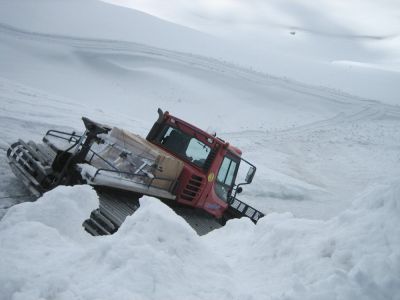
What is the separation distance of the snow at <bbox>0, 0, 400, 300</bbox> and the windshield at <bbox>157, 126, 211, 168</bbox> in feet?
7.99

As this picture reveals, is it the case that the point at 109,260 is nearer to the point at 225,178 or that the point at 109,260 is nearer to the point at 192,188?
the point at 192,188

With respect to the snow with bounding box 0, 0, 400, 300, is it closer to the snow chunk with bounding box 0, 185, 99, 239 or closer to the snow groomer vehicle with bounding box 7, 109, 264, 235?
the snow chunk with bounding box 0, 185, 99, 239

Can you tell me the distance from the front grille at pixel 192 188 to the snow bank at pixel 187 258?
3757 mm

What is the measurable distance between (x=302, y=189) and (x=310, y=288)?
12412mm

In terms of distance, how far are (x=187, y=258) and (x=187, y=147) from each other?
497 cm

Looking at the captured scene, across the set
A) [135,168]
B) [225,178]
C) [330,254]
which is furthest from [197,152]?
[330,254]

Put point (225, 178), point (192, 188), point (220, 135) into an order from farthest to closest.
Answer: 1. point (220, 135)
2. point (225, 178)
3. point (192, 188)

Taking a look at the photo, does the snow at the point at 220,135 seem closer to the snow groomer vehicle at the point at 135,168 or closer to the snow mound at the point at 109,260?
the snow mound at the point at 109,260

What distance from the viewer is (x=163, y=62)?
30.5 m

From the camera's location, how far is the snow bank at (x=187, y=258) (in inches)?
96.3

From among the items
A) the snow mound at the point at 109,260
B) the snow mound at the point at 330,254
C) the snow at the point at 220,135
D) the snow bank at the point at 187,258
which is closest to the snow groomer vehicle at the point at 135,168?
the snow at the point at 220,135

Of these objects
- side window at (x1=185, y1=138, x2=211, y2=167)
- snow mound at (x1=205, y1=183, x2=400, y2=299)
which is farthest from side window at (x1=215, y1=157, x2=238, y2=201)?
snow mound at (x1=205, y1=183, x2=400, y2=299)

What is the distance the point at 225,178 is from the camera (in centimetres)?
850

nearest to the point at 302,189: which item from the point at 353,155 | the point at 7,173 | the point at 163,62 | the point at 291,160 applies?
the point at 291,160
